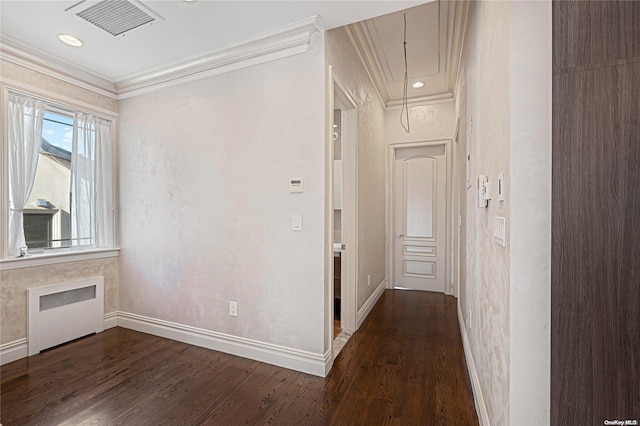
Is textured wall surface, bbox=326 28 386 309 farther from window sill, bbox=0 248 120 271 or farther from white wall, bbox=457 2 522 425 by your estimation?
window sill, bbox=0 248 120 271

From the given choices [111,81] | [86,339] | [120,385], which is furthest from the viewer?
[111,81]

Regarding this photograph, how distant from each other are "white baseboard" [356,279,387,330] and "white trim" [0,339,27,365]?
9.91 feet

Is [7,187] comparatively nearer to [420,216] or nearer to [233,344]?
[233,344]

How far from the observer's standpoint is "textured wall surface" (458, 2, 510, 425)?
123cm

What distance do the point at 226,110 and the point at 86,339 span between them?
2673 millimetres

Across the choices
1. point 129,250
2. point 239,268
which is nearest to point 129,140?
point 129,250

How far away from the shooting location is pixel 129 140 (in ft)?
10.7

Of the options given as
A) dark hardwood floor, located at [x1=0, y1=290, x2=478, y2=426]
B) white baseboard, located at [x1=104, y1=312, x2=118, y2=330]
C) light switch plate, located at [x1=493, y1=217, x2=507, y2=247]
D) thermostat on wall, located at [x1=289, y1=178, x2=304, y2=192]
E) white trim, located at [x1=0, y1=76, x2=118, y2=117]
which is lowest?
dark hardwood floor, located at [x1=0, y1=290, x2=478, y2=426]

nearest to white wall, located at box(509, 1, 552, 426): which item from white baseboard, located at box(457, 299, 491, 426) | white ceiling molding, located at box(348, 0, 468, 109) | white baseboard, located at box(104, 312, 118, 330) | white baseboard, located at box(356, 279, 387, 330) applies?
white baseboard, located at box(457, 299, 491, 426)

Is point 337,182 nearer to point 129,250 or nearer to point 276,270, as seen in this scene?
point 276,270

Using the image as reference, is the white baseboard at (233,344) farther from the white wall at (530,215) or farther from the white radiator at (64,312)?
the white wall at (530,215)

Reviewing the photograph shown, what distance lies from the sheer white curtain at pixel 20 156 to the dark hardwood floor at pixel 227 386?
3.76 ft

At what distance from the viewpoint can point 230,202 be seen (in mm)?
2650

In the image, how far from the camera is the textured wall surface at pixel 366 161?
270cm
